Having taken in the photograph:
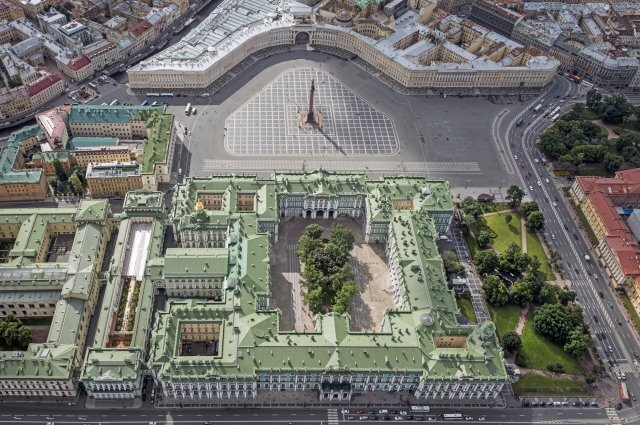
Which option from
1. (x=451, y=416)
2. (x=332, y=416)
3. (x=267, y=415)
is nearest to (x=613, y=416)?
(x=451, y=416)

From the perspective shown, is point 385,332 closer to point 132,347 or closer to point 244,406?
point 244,406

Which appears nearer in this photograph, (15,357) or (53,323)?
(15,357)

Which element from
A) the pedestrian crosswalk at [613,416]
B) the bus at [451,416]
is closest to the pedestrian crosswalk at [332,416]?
the bus at [451,416]

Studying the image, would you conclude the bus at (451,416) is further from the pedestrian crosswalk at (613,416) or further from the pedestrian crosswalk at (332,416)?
the pedestrian crosswalk at (613,416)

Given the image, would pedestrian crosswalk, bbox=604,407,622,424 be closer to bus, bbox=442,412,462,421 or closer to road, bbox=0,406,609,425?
road, bbox=0,406,609,425

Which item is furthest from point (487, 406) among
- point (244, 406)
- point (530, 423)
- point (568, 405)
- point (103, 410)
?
point (103, 410)

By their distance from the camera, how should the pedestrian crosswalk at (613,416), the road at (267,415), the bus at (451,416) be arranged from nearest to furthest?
the road at (267,415), the bus at (451,416), the pedestrian crosswalk at (613,416)

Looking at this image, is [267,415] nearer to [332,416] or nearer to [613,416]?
[332,416]

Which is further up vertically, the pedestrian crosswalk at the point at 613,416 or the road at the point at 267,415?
the road at the point at 267,415
